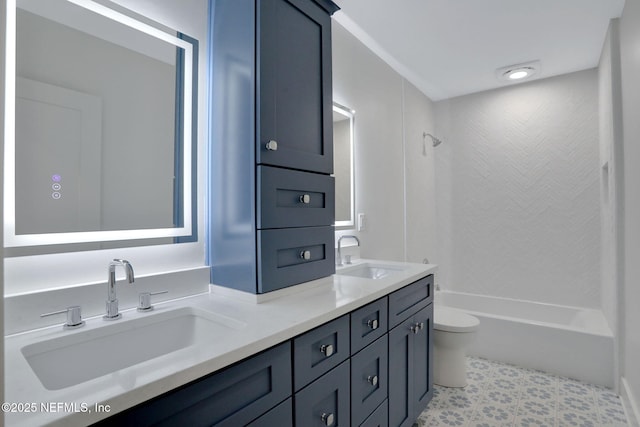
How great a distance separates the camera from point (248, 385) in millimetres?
821

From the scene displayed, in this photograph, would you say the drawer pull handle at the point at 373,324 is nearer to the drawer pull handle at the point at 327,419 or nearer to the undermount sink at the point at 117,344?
the drawer pull handle at the point at 327,419

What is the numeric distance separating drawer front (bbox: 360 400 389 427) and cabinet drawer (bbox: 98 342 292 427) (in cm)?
58

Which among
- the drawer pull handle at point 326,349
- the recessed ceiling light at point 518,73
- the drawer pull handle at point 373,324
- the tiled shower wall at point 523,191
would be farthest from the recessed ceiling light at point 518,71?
the drawer pull handle at point 326,349

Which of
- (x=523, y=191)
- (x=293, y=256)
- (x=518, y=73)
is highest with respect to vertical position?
(x=518, y=73)

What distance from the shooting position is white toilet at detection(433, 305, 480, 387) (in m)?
2.19

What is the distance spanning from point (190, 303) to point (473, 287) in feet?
10.4

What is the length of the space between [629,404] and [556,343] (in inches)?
22.2

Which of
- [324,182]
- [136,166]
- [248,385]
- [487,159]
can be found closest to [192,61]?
[136,166]

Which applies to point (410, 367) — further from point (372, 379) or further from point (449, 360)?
point (449, 360)

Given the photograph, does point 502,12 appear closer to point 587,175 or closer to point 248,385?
point 587,175

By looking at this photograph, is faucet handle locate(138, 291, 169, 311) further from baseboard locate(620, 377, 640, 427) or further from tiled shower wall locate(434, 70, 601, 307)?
tiled shower wall locate(434, 70, 601, 307)

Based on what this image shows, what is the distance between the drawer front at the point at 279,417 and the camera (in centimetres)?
84

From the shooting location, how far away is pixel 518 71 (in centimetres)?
291

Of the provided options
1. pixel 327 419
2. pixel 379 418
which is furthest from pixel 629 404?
pixel 327 419
